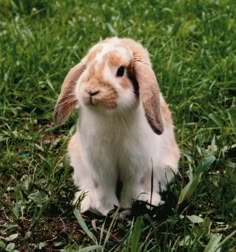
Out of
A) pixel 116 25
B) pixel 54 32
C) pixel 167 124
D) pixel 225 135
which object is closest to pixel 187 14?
pixel 116 25

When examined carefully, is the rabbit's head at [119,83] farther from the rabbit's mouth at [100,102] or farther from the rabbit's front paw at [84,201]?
the rabbit's front paw at [84,201]

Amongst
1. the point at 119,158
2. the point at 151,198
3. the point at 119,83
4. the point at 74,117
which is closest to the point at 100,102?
the point at 119,83

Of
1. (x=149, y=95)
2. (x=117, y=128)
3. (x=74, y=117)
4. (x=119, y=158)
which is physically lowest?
(x=74, y=117)

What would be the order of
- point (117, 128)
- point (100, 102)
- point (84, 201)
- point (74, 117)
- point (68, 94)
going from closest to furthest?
point (100, 102)
point (117, 128)
point (68, 94)
point (84, 201)
point (74, 117)

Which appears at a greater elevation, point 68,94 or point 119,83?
point 119,83

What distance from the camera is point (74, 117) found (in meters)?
4.95

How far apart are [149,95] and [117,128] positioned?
0.25 m

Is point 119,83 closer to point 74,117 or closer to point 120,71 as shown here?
point 120,71

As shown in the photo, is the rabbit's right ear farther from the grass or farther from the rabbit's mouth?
the grass

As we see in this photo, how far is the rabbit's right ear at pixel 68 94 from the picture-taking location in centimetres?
387

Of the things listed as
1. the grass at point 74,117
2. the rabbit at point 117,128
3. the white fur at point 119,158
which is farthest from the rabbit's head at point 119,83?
the grass at point 74,117

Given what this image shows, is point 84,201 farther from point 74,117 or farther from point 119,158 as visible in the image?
point 74,117

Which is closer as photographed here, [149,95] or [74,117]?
[149,95]

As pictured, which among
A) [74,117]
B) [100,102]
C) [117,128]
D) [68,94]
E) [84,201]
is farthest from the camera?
[74,117]
